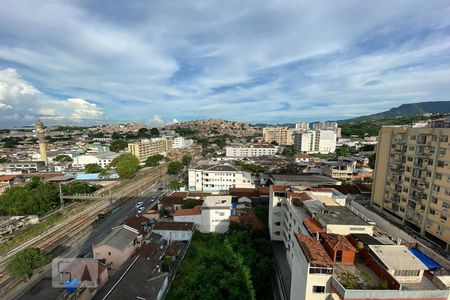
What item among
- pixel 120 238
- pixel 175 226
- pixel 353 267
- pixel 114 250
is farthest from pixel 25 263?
pixel 353 267

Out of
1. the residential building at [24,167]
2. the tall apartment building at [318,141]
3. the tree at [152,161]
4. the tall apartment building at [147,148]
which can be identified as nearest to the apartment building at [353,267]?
the tree at [152,161]

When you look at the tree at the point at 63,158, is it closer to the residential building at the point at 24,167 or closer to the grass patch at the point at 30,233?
the residential building at the point at 24,167

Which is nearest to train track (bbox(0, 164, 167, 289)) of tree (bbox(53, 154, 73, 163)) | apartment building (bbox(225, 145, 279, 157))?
tree (bbox(53, 154, 73, 163))

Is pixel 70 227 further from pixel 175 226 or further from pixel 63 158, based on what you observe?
pixel 63 158

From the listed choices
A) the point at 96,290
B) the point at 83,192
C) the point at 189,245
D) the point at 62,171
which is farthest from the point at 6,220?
the point at 62,171

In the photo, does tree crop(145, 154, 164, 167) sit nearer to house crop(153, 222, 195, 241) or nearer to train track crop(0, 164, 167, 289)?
train track crop(0, 164, 167, 289)
